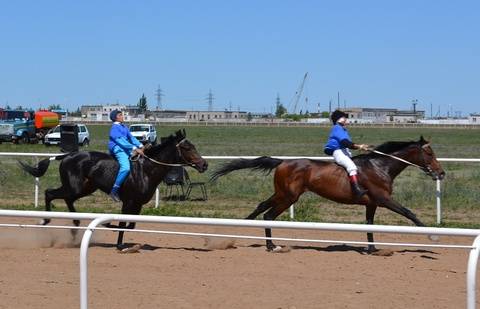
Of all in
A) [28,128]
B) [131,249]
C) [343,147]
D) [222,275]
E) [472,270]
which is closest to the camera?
[472,270]

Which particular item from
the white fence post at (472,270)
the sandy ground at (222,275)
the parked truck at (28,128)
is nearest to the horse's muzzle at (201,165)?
the sandy ground at (222,275)

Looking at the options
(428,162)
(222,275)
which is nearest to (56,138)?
(428,162)

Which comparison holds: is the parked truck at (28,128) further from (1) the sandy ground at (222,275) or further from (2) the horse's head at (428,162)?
(2) the horse's head at (428,162)

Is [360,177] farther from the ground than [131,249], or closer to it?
farther from the ground

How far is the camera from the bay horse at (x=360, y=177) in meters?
11.2

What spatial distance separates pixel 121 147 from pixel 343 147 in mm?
3243

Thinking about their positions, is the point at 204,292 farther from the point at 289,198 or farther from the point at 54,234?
the point at 289,198

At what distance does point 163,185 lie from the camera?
18.1 m

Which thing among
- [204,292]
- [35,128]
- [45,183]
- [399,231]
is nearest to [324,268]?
[204,292]

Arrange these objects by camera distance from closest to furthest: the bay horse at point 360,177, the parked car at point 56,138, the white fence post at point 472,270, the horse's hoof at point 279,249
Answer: the white fence post at point 472,270 < the horse's hoof at point 279,249 < the bay horse at point 360,177 < the parked car at point 56,138

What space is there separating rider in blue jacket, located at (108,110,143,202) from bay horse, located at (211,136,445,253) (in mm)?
1946

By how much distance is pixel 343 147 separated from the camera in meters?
11.2

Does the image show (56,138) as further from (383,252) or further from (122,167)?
(383,252)

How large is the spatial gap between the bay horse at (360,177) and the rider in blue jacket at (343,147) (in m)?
0.11
